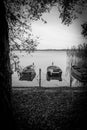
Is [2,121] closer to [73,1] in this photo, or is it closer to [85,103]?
[85,103]

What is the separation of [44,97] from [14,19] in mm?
4824

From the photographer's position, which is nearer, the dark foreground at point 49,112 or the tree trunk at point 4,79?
the tree trunk at point 4,79

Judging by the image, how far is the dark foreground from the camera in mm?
4664

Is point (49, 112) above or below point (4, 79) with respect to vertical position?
below

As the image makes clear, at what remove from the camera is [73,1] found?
18.3 feet

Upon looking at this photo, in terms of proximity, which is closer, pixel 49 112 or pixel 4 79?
pixel 4 79

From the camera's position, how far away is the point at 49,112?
18.7 feet

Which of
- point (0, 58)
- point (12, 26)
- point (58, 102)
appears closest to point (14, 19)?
point (12, 26)

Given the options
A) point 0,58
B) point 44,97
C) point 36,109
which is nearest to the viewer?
point 0,58

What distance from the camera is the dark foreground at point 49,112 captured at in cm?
466

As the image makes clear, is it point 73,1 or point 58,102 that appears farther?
point 58,102

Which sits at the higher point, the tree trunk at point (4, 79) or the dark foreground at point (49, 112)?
the tree trunk at point (4, 79)

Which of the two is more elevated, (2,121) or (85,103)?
(2,121)

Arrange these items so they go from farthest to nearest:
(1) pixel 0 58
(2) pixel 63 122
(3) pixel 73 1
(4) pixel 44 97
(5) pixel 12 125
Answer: (4) pixel 44 97, (3) pixel 73 1, (2) pixel 63 122, (5) pixel 12 125, (1) pixel 0 58
